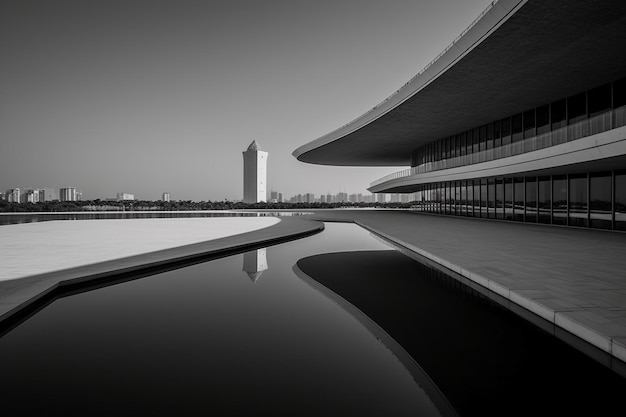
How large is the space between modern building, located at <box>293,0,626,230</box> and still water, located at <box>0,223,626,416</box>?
9.35 metres

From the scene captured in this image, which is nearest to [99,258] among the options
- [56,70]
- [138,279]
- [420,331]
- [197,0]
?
[138,279]

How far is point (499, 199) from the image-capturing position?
2244 cm

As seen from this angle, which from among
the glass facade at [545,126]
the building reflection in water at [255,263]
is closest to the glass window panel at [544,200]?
the glass facade at [545,126]

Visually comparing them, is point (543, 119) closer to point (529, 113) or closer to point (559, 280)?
point (529, 113)

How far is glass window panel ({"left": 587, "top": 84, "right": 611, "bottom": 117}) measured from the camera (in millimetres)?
14883

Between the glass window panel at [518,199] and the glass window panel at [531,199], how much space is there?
384mm

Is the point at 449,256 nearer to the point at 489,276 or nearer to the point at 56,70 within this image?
the point at 489,276

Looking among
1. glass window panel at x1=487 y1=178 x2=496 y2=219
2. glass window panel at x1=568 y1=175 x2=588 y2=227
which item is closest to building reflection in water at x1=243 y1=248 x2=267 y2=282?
glass window panel at x1=568 y1=175 x2=588 y2=227

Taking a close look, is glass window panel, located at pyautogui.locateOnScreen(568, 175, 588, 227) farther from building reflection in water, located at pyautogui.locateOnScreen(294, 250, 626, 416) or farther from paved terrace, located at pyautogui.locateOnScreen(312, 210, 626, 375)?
building reflection in water, located at pyautogui.locateOnScreen(294, 250, 626, 416)

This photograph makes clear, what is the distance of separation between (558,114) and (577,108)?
1145 millimetres

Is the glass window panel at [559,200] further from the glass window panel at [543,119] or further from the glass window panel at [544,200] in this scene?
the glass window panel at [543,119]

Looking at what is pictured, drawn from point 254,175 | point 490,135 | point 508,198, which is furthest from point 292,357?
point 254,175

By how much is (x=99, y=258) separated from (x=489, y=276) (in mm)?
9235

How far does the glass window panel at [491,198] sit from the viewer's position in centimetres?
2294
